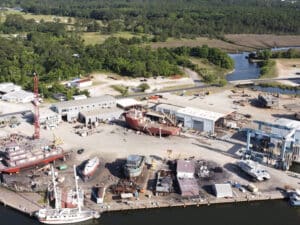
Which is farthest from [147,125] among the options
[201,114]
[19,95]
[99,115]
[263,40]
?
[263,40]

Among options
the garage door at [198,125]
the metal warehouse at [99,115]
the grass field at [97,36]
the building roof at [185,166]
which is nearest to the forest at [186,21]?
the grass field at [97,36]

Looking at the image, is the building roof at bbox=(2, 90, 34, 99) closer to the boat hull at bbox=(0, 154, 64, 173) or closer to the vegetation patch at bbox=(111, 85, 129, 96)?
the vegetation patch at bbox=(111, 85, 129, 96)

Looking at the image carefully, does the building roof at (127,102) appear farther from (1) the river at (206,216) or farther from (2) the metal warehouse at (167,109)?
(1) the river at (206,216)

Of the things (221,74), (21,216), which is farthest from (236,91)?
(21,216)

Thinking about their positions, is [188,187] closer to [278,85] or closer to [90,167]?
[90,167]

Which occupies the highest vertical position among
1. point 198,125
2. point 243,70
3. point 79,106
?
point 79,106

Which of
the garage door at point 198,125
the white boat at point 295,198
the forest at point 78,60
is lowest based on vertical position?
the white boat at point 295,198
